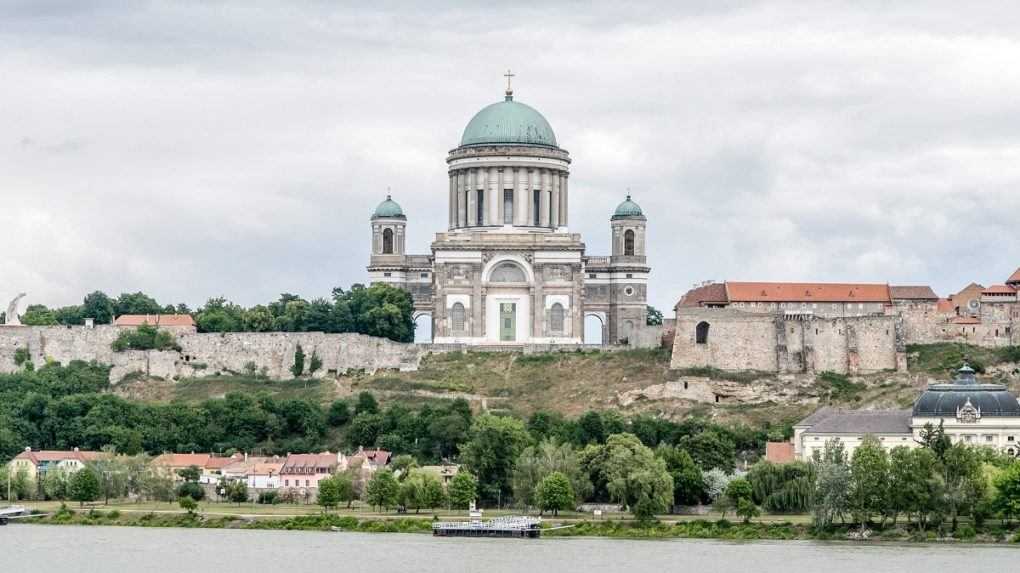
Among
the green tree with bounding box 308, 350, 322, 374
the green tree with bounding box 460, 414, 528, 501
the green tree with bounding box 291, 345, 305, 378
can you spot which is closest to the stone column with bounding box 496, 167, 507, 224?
the green tree with bounding box 308, 350, 322, 374

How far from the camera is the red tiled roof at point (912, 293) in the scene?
10338cm

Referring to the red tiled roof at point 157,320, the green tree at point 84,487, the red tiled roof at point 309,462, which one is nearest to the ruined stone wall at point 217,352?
the red tiled roof at point 157,320

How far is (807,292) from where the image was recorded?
336 feet

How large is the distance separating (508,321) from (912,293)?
16.7 metres

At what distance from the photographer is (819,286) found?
338 ft

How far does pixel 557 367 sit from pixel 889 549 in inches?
1167

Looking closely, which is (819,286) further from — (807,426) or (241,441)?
(241,441)

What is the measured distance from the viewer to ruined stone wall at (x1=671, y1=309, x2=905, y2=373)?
99.2 m

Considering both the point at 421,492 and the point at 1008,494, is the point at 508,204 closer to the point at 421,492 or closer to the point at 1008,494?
the point at 421,492

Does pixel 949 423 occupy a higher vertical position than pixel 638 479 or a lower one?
higher

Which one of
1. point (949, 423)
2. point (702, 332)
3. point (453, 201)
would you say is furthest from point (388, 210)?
point (949, 423)

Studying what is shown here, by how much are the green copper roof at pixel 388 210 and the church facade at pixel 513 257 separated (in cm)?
4

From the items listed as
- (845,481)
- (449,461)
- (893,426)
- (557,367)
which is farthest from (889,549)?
(557,367)

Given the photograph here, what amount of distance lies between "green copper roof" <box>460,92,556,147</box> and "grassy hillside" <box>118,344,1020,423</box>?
452 inches
